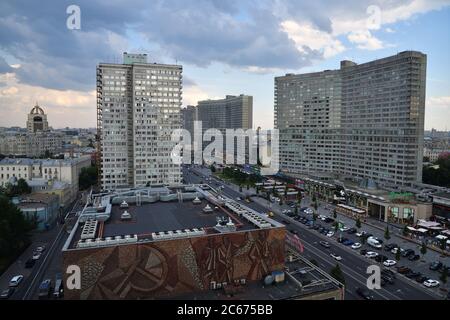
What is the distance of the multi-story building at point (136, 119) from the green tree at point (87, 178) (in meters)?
11.1

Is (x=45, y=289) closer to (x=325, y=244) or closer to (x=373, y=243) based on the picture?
(x=325, y=244)

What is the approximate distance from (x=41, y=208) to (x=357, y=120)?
43.6 meters

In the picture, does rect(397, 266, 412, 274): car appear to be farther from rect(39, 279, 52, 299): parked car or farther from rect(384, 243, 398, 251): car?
rect(39, 279, 52, 299): parked car

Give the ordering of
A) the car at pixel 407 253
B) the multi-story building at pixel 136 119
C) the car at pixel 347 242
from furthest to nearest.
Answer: the multi-story building at pixel 136 119 → the car at pixel 347 242 → the car at pixel 407 253

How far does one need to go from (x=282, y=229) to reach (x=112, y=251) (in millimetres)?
8719

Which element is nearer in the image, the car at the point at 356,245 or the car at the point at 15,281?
the car at the point at 15,281

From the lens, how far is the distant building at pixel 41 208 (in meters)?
Answer: 31.6

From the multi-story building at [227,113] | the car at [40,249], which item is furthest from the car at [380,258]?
the multi-story building at [227,113]

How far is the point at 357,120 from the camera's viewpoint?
169ft

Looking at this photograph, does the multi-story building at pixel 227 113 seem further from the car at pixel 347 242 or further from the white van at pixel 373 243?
the white van at pixel 373 243

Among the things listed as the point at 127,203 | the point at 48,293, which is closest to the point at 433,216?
the point at 127,203

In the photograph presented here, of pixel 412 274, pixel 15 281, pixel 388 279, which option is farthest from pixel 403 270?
pixel 15 281

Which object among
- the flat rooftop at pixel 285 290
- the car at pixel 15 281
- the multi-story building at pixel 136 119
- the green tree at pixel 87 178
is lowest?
the car at pixel 15 281
